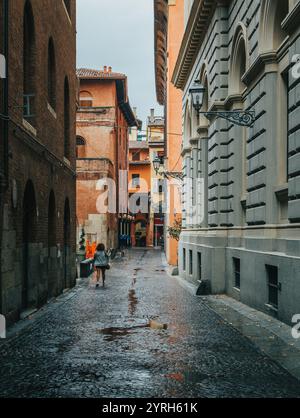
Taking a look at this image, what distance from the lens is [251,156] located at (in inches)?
509

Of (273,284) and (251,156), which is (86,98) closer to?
(251,156)

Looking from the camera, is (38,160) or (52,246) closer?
(38,160)

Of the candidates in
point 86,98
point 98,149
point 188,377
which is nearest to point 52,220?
point 188,377

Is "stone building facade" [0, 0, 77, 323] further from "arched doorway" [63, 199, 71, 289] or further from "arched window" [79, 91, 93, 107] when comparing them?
"arched window" [79, 91, 93, 107]

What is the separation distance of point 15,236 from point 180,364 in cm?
511

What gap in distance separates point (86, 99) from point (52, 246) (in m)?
28.6

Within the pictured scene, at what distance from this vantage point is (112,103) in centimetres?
4250

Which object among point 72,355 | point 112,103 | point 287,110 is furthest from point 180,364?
point 112,103

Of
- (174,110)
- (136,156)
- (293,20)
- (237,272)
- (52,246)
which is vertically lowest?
(237,272)

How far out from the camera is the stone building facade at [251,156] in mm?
10062

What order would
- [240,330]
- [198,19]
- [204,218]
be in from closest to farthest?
[240,330] → [198,19] → [204,218]

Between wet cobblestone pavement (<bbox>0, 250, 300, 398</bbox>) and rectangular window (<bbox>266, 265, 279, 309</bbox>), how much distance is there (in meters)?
1.10

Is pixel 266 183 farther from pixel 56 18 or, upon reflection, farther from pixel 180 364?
pixel 56 18

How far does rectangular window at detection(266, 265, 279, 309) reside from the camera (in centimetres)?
1094
